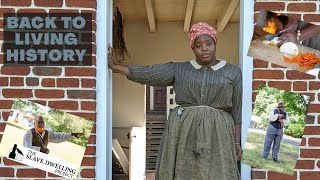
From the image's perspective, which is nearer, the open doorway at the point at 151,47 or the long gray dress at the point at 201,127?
the long gray dress at the point at 201,127

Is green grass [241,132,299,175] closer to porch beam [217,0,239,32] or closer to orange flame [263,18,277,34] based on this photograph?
orange flame [263,18,277,34]

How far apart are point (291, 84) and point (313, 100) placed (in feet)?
0.57

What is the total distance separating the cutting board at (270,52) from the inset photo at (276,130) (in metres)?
0.17

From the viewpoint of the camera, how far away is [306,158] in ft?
10.7

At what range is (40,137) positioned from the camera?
10.8ft

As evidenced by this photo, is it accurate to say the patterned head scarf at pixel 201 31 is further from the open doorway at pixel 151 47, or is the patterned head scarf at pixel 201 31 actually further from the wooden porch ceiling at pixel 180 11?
the open doorway at pixel 151 47

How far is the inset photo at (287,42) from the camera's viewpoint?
3254 mm

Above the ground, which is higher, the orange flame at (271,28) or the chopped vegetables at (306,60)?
the orange flame at (271,28)

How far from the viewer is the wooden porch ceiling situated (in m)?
6.14

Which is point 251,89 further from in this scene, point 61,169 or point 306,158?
point 61,169

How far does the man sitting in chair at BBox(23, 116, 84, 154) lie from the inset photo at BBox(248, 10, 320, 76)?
1.28 meters

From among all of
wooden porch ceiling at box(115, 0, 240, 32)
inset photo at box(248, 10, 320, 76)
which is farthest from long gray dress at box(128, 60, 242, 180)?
wooden porch ceiling at box(115, 0, 240, 32)

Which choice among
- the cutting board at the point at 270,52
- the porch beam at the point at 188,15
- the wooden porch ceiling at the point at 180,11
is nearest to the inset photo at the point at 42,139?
the cutting board at the point at 270,52

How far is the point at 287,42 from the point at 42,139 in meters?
1.68
